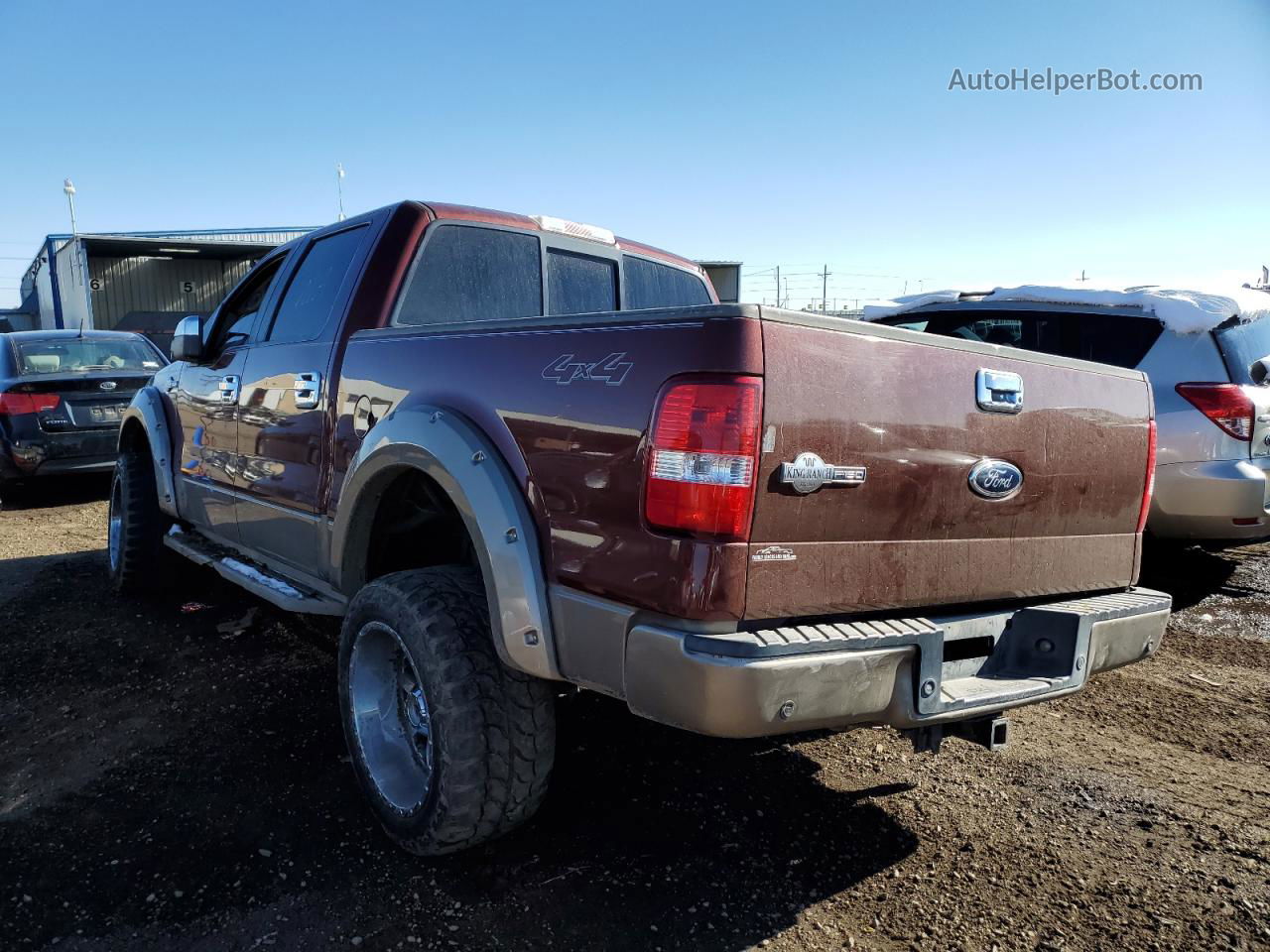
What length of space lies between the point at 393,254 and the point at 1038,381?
86.4 inches

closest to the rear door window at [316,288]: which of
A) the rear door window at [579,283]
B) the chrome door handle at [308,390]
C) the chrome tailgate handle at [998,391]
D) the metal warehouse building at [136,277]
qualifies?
the chrome door handle at [308,390]

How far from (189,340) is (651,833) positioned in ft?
10.5

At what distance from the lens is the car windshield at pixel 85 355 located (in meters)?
8.16

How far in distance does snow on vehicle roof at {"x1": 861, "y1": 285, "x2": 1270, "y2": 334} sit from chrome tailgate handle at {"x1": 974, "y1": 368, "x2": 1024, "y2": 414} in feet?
10.7

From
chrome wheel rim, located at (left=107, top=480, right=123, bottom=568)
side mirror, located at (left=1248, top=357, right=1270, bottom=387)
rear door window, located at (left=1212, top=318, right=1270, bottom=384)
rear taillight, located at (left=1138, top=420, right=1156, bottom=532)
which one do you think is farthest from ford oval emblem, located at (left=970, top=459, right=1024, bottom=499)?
chrome wheel rim, located at (left=107, top=480, right=123, bottom=568)

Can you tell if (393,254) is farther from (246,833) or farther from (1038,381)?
(1038,381)

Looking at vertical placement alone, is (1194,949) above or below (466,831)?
below

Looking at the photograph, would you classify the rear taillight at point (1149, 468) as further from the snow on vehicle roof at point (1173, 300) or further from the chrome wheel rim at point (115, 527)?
the chrome wheel rim at point (115, 527)

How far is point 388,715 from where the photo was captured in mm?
2725

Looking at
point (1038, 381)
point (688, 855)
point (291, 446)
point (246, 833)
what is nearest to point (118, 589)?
point (291, 446)

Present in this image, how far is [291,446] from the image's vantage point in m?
3.29

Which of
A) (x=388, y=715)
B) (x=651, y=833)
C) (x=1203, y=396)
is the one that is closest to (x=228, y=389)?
(x=388, y=715)

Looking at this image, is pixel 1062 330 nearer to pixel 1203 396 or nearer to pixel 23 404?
pixel 1203 396

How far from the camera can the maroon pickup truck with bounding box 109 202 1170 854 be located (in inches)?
72.2
